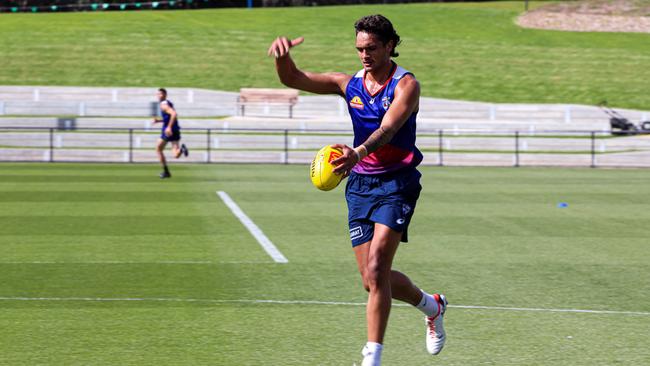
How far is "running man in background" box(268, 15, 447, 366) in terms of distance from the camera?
6.86 meters

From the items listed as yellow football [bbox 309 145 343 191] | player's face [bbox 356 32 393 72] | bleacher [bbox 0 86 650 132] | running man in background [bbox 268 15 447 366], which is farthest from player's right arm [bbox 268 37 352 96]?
bleacher [bbox 0 86 650 132]

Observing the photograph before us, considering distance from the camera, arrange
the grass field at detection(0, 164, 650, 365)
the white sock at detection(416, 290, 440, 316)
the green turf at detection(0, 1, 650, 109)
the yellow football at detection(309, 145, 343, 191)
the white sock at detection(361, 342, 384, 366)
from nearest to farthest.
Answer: the yellow football at detection(309, 145, 343, 191) → the white sock at detection(361, 342, 384, 366) → the white sock at detection(416, 290, 440, 316) → the grass field at detection(0, 164, 650, 365) → the green turf at detection(0, 1, 650, 109)

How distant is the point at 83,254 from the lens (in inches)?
515

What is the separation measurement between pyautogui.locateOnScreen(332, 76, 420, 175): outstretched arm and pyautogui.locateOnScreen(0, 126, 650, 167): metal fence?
94.2ft

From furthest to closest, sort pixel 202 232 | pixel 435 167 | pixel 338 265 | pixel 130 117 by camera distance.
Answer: pixel 130 117, pixel 435 167, pixel 202 232, pixel 338 265

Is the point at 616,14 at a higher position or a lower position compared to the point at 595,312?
higher

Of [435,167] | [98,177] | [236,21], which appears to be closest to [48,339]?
[98,177]

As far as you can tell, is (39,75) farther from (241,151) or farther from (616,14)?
(616,14)

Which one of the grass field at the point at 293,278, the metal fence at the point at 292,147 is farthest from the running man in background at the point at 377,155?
the metal fence at the point at 292,147

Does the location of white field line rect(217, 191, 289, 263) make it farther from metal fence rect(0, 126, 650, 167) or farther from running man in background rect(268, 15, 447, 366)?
metal fence rect(0, 126, 650, 167)

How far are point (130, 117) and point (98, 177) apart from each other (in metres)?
16.3

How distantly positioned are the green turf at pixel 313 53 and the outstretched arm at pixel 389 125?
40.2 meters

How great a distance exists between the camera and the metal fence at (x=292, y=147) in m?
36.3

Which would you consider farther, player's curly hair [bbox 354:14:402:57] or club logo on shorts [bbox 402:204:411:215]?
club logo on shorts [bbox 402:204:411:215]
